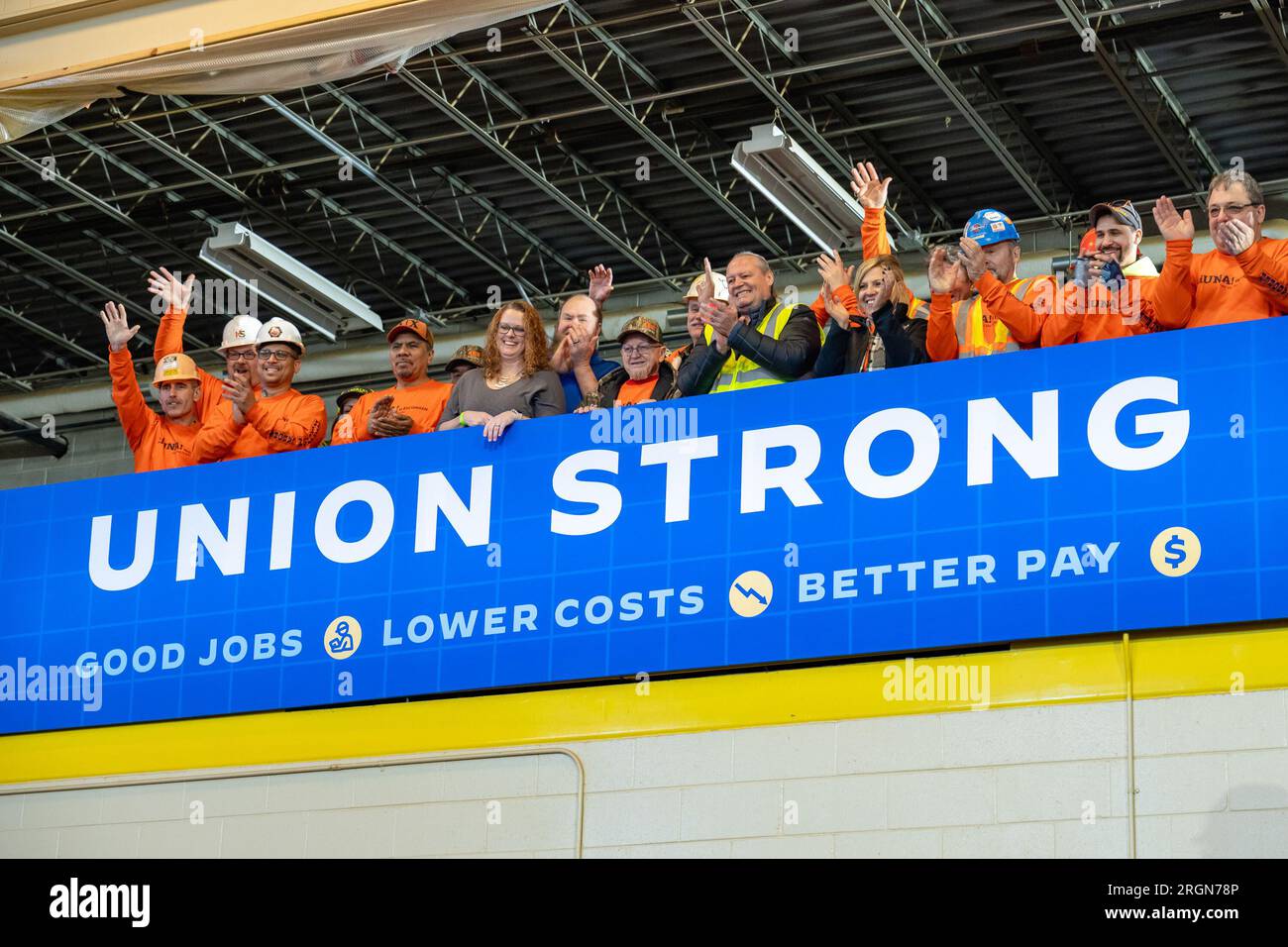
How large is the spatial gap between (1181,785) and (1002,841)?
0.72 m

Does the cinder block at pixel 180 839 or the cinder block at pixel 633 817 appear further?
A: the cinder block at pixel 180 839

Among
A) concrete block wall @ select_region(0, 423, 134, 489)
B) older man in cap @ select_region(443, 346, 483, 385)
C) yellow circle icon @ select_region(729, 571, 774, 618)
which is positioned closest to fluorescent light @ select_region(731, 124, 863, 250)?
older man in cap @ select_region(443, 346, 483, 385)

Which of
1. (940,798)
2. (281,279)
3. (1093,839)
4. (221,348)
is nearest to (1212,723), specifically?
(1093,839)

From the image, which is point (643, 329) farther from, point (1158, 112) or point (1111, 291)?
point (1158, 112)

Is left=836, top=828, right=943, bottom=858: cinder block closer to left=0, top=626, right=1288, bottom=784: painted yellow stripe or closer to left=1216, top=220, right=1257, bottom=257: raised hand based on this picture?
left=0, top=626, right=1288, bottom=784: painted yellow stripe

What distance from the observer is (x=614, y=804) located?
324 inches

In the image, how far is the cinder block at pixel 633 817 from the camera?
811 cm

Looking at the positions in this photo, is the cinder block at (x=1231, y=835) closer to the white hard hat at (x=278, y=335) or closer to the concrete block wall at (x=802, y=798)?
the concrete block wall at (x=802, y=798)

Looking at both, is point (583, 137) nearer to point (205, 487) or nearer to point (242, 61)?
point (242, 61)

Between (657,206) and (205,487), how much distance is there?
926 cm

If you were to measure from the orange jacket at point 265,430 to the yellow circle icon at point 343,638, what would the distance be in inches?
52.3

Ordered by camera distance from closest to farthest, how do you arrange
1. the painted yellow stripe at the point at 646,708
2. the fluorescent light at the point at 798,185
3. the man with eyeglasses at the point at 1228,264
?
1. the painted yellow stripe at the point at 646,708
2. the man with eyeglasses at the point at 1228,264
3. the fluorescent light at the point at 798,185

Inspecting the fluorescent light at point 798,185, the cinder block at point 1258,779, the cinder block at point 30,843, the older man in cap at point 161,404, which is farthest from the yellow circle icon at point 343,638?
the fluorescent light at point 798,185
